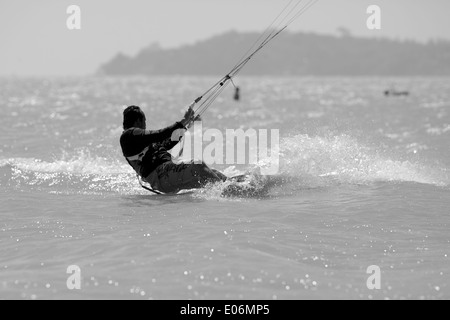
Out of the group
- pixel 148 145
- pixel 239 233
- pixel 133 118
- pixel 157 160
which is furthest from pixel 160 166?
pixel 239 233

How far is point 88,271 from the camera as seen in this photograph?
6867 millimetres

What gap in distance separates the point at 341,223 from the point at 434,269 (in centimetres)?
192

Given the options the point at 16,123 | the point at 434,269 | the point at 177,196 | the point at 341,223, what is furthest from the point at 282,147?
the point at 16,123

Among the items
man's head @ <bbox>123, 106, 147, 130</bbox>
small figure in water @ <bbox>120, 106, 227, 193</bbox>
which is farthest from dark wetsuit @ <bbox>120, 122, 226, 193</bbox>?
man's head @ <bbox>123, 106, 147, 130</bbox>

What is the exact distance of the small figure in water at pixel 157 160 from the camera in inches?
420

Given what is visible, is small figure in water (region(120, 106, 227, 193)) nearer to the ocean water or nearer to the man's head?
the man's head

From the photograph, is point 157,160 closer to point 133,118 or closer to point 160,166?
point 160,166

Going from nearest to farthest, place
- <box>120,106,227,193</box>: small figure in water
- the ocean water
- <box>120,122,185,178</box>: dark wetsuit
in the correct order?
the ocean water
<box>120,122,185,178</box>: dark wetsuit
<box>120,106,227,193</box>: small figure in water

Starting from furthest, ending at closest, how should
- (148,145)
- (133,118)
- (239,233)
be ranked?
1. (148,145)
2. (133,118)
3. (239,233)

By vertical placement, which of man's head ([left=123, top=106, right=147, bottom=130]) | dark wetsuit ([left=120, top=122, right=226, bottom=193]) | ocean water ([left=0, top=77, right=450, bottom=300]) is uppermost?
man's head ([left=123, top=106, right=147, bottom=130])

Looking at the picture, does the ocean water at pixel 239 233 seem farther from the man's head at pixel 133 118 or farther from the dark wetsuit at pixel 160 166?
the man's head at pixel 133 118

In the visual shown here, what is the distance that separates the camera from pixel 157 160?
1109cm

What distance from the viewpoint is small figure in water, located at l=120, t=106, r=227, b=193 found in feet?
35.0
